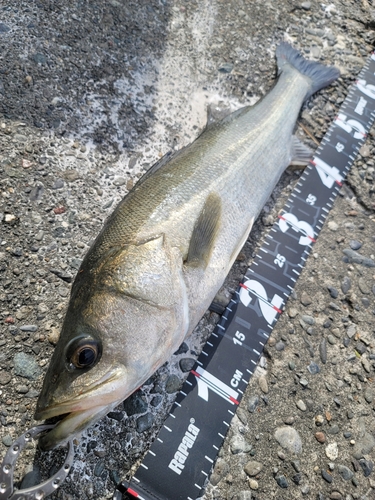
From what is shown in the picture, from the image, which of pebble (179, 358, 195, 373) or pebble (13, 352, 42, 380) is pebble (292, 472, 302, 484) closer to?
pebble (179, 358, 195, 373)

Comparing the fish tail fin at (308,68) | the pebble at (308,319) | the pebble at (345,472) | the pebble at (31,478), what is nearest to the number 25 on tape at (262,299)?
the pebble at (308,319)

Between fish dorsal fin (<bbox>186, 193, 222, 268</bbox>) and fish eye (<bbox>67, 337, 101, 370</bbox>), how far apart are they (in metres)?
0.81

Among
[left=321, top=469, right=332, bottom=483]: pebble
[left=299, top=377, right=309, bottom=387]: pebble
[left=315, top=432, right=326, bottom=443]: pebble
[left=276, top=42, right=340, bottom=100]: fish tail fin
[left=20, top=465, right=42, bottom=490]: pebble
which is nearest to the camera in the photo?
[left=20, top=465, right=42, bottom=490]: pebble

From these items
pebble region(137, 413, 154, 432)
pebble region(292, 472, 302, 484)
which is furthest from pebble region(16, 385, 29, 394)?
pebble region(292, 472, 302, 484)

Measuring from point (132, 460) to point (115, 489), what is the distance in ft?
0.60

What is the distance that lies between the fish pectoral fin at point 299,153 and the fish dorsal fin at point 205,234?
1226 millimetres

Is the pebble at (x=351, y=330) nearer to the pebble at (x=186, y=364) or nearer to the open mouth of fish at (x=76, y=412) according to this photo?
the pebble at (x=186, y=364)

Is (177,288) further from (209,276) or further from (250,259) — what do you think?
(250,259)

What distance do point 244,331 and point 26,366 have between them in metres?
1.54

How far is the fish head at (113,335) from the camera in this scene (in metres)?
2.09

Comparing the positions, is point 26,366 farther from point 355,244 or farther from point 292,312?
point 355,244

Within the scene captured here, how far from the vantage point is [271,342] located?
10.5 ft

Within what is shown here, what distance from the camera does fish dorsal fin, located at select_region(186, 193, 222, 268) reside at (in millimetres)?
2719

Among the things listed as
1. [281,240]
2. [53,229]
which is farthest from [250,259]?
[53,229]
